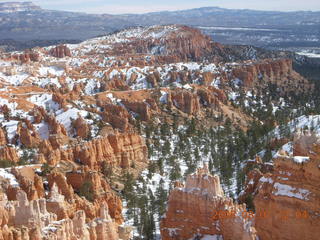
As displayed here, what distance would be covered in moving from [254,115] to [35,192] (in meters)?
77.6

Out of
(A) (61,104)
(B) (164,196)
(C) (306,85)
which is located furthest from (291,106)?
(B) (164,196)

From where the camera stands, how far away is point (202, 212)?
32.0 metres

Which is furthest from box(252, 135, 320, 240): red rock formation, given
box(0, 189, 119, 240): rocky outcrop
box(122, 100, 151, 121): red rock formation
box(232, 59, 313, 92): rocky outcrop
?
box(232, 59, 313, 92): rocky outcrop

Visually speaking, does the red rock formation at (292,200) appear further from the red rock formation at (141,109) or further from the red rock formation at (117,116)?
the red rock formation at (141,109)

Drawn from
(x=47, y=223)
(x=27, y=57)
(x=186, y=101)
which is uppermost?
(x=47, y=223)

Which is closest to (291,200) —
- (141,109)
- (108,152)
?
(108,152)

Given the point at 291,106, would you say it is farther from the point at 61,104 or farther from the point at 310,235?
the point at 310,235

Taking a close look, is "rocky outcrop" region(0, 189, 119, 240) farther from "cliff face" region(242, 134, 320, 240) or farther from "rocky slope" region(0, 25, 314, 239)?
"cliff face" region(242, 134, 320, 240)

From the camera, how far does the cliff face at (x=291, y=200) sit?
25453mm

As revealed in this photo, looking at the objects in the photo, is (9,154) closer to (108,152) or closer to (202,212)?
(108,152)
